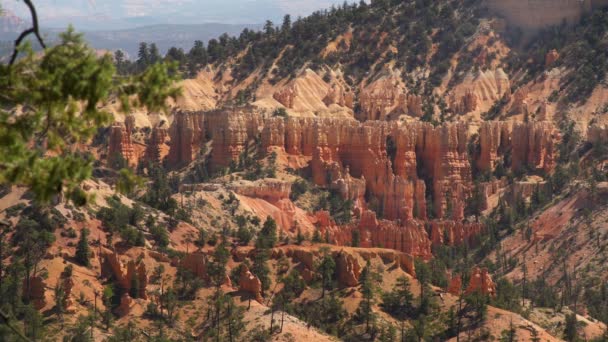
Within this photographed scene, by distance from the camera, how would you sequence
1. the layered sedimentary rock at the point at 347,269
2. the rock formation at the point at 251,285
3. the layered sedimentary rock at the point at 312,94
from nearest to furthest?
the rock formation at the point at 251,285
the layered sedimentary rock at the point at 347,269
the layered sedimentary rock at the point at 312,94

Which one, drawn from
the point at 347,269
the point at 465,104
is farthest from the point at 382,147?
the point at 347,269

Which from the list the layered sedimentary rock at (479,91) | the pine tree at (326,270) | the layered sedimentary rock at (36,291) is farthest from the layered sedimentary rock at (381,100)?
the layered sedimentary rock at (36,291)

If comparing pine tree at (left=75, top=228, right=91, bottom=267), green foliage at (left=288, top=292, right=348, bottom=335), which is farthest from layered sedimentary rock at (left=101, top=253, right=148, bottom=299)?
green foliage at (left=288, top=292, right=348, bottom=335)

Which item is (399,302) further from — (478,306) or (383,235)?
(383,235)

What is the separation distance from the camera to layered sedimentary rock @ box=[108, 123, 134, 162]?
118250 mm

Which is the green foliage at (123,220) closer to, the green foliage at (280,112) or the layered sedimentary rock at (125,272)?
the layered sedimentary rock at (125,272)

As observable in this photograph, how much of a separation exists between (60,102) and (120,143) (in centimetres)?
9423

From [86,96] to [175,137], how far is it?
3801 inches

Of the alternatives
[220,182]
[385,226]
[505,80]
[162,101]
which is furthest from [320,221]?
[162,101]

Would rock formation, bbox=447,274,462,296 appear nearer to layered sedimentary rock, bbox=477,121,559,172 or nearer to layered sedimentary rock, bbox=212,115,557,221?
layered sedimentary rock, bbox=212,115,557,221

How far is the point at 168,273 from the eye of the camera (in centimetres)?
7394

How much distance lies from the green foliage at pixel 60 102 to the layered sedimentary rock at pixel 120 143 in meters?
92.7

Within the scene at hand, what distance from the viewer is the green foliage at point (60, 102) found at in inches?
966

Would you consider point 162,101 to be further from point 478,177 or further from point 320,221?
point 478,177
